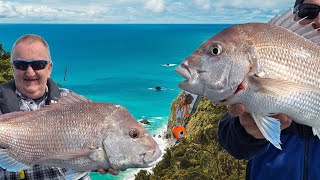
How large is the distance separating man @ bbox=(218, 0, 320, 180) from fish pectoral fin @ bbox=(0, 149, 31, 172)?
1702mm

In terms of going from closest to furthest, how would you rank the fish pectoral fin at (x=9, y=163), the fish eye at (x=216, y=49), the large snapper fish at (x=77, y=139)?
the fish eye at (x=216, y=49)
the large snapper fish at (x=77, y=139)
the fish pectoral fin at (x=9, y=163)

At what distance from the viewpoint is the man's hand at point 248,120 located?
2691 millimetres

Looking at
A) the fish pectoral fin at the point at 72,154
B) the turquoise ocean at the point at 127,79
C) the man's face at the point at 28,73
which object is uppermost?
the man's face at the point at 28,73

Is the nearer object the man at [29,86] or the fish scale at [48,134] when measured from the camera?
the fish scale at [48,134]

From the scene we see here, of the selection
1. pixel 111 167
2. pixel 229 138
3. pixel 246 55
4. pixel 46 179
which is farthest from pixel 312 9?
pixel 46 179

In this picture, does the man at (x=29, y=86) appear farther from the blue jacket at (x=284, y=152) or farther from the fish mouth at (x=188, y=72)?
the fish mouth at (x=188, y=72)

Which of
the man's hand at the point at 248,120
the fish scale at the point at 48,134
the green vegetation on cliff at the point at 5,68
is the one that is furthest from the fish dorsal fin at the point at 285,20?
the green vegetation on cliff at the point at 5,68

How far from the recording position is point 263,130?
2.74m

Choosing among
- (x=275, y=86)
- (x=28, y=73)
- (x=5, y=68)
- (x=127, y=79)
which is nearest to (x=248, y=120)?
(x=275, y=86)

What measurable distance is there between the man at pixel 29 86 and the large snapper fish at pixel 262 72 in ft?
6.78

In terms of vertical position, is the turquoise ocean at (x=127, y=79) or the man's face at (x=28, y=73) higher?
the man's face at (x=28, y=73)

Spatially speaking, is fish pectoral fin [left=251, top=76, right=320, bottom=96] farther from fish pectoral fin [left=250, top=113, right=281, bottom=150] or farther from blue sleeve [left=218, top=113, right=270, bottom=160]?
blue sleeve [left=218, top=113, right=270, bottom=160]

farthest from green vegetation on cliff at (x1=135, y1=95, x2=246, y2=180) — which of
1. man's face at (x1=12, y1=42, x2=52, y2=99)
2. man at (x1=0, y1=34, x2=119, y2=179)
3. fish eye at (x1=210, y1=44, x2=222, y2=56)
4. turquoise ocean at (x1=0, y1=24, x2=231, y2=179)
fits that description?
turquoise ocean at (x1=0, y1=24, x2=231, y2=179)

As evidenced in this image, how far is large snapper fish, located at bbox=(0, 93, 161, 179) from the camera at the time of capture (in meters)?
3.30
